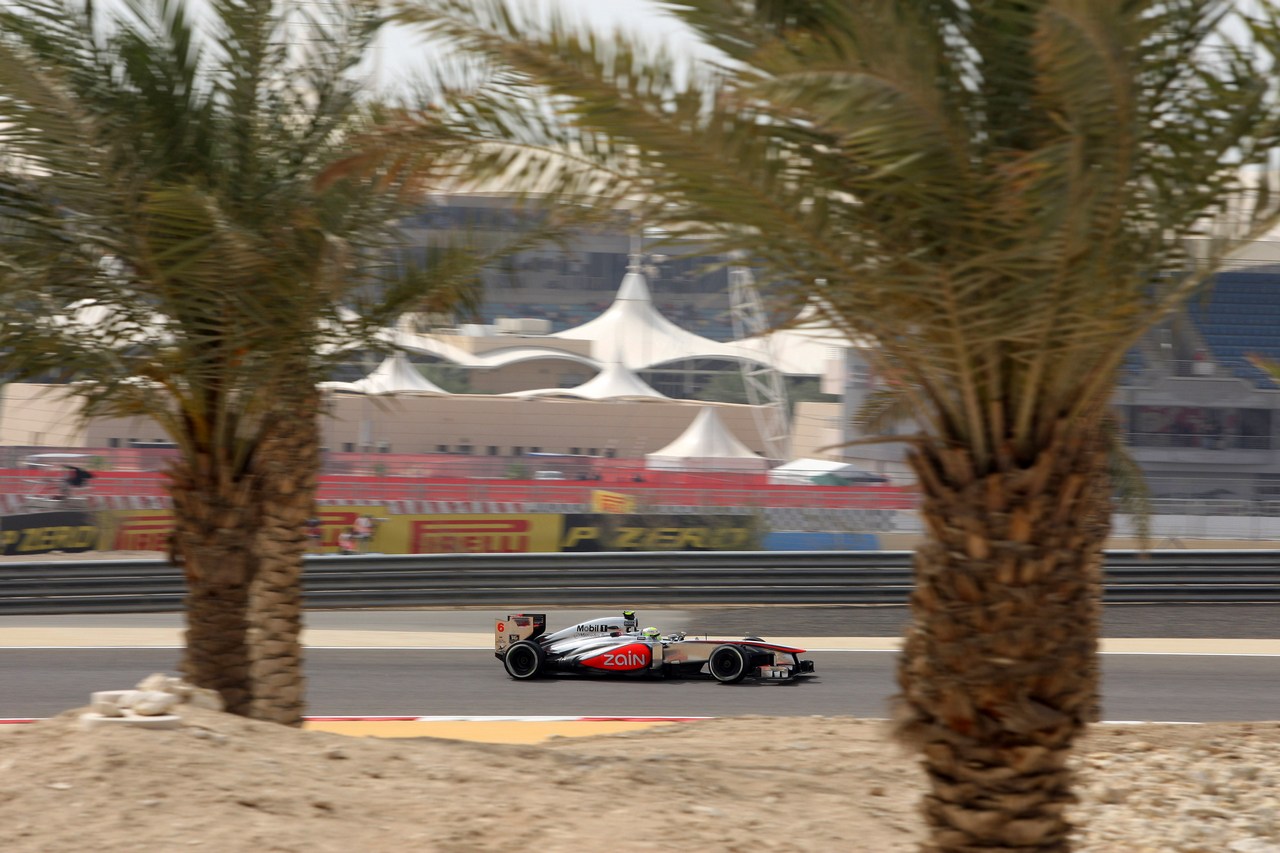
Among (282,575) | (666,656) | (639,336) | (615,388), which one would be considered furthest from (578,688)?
(639,336)

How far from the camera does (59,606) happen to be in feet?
52.0

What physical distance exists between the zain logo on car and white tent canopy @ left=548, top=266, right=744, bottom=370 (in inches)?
1893

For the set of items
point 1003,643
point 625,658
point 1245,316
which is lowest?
point 625,658

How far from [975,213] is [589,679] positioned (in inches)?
383

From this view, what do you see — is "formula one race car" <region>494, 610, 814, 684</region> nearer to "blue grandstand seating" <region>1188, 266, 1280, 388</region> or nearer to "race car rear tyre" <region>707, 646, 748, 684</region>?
"race car rear tyre" <region>707, 646, 748, 684</region>

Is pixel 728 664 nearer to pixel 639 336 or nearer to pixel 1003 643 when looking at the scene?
pixel 1003 643

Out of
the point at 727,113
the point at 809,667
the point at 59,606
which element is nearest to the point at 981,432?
the point at 727,113

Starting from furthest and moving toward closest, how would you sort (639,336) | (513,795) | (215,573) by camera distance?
1. (639,336)
2. (215,573)
3. (513,795)

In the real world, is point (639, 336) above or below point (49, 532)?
above

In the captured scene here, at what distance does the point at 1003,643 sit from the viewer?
402 centimetres

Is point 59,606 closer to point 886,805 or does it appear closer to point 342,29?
point 342,29

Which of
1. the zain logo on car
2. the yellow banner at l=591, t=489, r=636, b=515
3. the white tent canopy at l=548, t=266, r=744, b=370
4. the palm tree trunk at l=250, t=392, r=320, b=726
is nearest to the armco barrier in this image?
the yellow banner at l=591, t=489, r=636, b=515

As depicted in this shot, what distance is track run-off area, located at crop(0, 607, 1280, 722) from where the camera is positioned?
11.5m

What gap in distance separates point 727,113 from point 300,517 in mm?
5471
